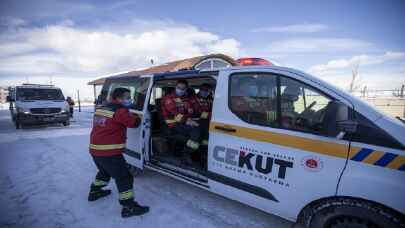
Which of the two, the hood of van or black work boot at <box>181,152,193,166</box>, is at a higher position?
the hood of van

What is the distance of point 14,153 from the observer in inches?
231

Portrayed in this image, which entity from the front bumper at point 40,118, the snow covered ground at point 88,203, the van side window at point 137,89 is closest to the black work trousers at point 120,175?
the snow covered ground at point 88,203

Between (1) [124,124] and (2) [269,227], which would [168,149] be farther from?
(2) [269,227]

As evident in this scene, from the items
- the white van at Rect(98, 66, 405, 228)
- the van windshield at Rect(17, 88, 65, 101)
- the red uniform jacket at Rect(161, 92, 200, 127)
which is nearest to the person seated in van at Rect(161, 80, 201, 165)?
the red uniform jacket at Rect(161, 92, 200, 127)

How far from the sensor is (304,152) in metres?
2.13

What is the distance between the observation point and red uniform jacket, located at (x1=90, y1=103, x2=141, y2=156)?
A: 291cm

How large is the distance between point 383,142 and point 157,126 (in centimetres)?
365

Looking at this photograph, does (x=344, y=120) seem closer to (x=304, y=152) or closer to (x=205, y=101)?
(x=304, y=152)

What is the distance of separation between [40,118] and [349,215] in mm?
11117

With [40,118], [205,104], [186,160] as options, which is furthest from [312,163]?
[40,118]

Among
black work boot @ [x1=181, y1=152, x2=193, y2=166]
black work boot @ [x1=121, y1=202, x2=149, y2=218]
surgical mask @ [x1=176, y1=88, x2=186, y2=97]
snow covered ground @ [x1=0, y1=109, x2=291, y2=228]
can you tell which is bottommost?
snow covered ground @ [x1=0, y1=109, x2=291, y2=228]

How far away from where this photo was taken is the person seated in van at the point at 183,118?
3.64 m

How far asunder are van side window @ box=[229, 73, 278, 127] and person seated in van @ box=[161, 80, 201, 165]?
112 centimetres

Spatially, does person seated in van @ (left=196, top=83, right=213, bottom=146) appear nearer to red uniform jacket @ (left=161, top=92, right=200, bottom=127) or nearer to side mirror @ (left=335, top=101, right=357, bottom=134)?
red uniform jacket @ (left=161, top=92, right=200, bottom=127)
